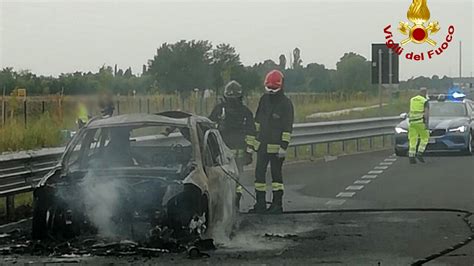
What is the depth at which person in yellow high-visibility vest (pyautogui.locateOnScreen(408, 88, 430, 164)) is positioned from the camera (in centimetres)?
1919

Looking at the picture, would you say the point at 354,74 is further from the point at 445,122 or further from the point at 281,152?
the point at 281,152

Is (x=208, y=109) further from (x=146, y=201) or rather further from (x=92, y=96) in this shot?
(x=146, y=201)

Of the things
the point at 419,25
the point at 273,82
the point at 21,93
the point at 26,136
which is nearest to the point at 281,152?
the point at 273,82

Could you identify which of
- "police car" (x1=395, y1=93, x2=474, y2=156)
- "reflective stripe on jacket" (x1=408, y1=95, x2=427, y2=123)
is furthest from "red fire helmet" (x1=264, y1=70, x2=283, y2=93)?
"police car" (x1=395, y1=93, x2=474, y2=156)

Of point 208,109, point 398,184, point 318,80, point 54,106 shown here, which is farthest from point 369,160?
point 54,106

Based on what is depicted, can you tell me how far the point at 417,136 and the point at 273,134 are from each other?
812cm

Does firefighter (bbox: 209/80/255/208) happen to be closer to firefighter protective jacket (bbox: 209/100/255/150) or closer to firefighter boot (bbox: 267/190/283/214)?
firefighter protective jacket (bbox: 209/100/255/150)

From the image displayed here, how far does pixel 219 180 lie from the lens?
9539 mm

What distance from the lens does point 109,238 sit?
870 cm

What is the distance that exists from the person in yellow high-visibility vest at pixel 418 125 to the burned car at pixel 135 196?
1024cm

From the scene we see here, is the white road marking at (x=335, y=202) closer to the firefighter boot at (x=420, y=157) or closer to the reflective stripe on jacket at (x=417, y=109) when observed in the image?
the firefighter boot at (x=420, y=157)

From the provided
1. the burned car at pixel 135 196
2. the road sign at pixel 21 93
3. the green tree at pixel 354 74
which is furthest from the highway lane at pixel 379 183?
the green tree at pixel 354 74

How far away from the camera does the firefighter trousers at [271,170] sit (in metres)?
11.7

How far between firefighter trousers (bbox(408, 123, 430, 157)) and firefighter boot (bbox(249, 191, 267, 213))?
7.98 m
